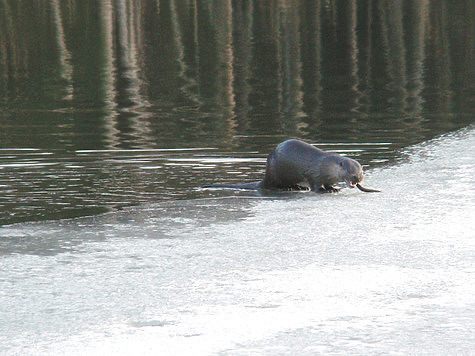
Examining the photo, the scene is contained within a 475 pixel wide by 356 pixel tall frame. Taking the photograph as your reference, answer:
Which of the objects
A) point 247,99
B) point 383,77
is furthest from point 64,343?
point 383,77

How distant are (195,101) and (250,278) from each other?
10.2m

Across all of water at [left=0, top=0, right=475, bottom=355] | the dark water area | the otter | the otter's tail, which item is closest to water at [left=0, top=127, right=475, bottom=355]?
water at [left=0, top=0, right=475, bottom=355]

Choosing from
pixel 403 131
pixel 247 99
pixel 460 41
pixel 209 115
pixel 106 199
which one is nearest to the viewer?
pixel 106 199

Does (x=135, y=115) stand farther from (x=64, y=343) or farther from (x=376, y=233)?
(x=64, y=343)

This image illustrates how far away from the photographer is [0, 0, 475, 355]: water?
155 inches

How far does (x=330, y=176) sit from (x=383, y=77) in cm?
1176

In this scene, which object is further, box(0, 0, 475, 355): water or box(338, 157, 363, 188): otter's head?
box(338, 157, 363, 188): otter's head

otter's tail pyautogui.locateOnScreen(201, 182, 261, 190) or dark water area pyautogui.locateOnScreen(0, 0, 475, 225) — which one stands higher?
dark water area pyautogui.locateOnScreen(0, 0, 475, 225)

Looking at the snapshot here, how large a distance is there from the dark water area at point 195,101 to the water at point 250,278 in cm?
109

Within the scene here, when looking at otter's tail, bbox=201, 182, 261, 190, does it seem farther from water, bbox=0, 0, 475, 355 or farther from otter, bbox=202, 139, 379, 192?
water, bbox=0, 0, 475, 355

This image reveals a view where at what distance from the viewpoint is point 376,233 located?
18.9 ft

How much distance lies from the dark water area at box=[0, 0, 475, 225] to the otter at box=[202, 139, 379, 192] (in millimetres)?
551

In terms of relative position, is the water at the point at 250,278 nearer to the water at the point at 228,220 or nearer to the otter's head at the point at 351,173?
the water at the point at 228,220

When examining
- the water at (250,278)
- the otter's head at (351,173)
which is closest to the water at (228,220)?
the water at (250,278)
